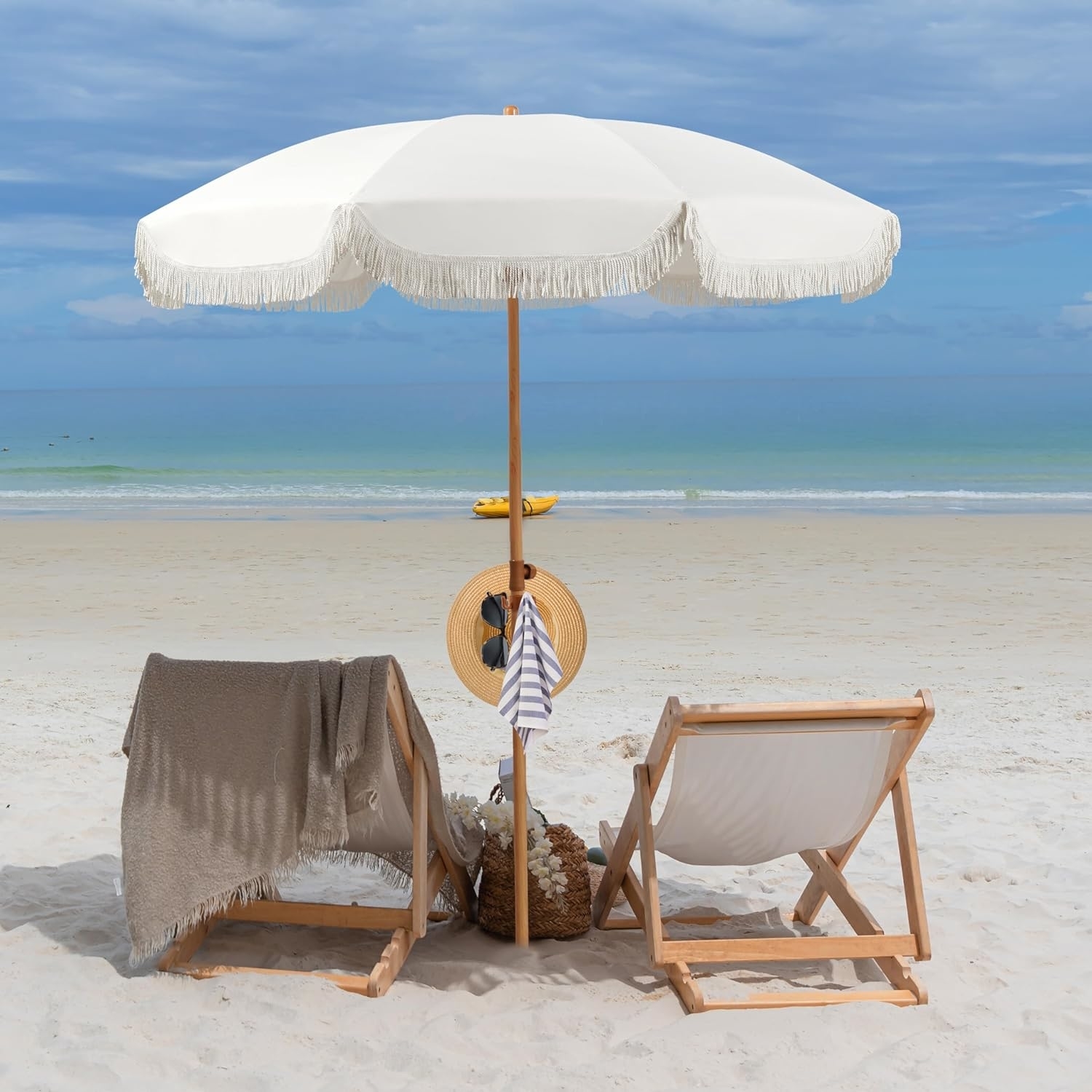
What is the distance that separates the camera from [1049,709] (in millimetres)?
6375

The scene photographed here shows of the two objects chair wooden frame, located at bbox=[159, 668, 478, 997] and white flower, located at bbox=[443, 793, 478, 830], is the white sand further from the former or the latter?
white flower, located at bbox=[443, 793, 478, 830]

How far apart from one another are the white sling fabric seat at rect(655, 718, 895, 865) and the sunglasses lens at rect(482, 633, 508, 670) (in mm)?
654

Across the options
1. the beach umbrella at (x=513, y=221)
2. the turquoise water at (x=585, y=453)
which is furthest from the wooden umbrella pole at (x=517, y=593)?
the turquoise water at (x=585, y=453)

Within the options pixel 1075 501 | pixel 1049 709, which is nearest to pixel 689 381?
pixel 1075 501

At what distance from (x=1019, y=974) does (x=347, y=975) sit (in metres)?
1.75

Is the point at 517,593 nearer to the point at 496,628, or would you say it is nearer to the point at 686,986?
the point at 496,628

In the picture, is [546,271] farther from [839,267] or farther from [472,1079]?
[472,1079]

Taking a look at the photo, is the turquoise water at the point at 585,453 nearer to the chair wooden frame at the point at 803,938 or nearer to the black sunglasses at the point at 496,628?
the black sunglasses at the point at 496,628

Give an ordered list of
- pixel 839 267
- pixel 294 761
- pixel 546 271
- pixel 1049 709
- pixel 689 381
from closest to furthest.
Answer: pixel 546 271 < pixel 839 267 < pixel 294 761 < pixel 1049 709 < pixel 689 381

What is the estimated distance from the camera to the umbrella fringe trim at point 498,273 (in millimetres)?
2693

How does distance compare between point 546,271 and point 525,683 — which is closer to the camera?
point 546,271

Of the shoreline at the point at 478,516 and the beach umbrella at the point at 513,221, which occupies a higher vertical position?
A: the beach umbrella at the point at 513,221

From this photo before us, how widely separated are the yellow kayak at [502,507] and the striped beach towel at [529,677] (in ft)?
47.6

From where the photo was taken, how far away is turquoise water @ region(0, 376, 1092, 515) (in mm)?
23703
